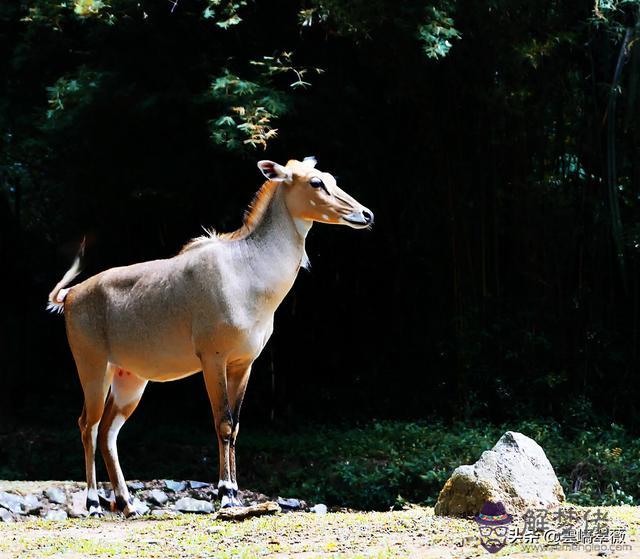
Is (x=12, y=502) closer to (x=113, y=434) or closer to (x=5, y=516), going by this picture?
(x=5, y=516)

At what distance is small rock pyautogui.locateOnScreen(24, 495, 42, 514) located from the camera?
7.59 meters

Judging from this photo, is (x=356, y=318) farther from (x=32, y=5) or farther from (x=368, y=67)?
(x=32, y=5)

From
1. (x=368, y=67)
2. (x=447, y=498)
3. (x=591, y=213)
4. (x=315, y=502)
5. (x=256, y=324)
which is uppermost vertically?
(x=368, y=67)

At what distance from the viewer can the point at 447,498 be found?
6027 mm

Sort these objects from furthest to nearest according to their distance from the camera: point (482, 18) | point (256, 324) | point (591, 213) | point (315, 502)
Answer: point (591, 213) → point (482, 18) → point (315, 502) → point (256, 324)

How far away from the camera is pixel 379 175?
37.5ft

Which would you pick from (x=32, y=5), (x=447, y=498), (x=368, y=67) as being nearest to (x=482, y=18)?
(x=368, y=67)

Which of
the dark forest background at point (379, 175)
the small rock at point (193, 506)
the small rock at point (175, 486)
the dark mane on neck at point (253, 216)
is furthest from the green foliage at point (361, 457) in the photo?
the dark mane on neck at point (253, 216)

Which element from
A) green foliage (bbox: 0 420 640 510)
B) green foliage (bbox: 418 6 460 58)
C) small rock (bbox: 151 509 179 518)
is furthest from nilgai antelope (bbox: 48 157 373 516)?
green foliage (bbox: 0 420 640 510)

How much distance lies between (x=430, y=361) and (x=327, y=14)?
14.5 feet

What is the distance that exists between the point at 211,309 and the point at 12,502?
2251mm

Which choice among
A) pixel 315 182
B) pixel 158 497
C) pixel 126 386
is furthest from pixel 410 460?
pixel 315 182

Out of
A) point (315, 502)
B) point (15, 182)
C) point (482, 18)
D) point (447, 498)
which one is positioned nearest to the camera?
point (447, 498)

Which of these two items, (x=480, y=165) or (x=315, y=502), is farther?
(x=480, y=165)
